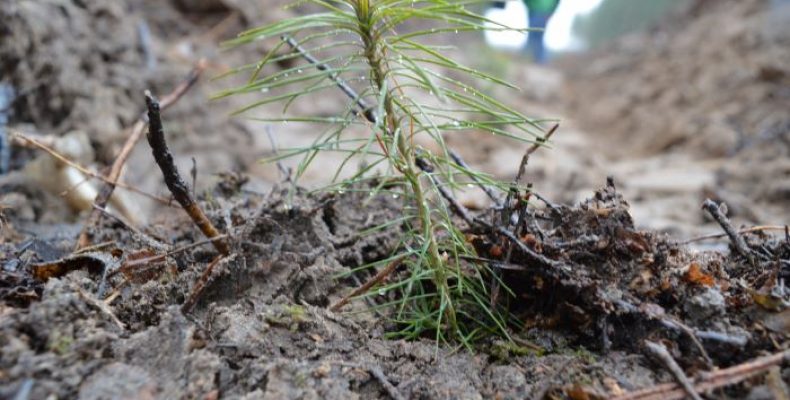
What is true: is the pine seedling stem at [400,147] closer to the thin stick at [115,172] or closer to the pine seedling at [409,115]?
the pine seedling at [409,115]

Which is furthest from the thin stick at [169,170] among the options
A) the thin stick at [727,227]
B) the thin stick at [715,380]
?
the thin stick at [727,227]

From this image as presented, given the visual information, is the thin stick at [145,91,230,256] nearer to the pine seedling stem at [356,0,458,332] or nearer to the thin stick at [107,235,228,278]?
the thin stick at [107,235,228,278]

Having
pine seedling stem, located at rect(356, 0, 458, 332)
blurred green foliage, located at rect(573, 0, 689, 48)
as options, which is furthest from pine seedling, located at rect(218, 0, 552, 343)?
blurred green foliage, located at rect(573, 0, 689, 48)

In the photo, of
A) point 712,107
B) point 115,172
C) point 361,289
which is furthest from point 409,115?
point 712,107

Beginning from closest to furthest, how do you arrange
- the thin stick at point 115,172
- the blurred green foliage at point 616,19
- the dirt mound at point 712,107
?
the thin stick at point 115,172
the dirt mound at point 712,107
the blurred green foliage at point 616,19

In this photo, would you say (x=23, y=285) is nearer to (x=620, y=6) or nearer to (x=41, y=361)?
(x=41, y=361)

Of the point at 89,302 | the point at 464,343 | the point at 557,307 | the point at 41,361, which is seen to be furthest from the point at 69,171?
the point at 557,307

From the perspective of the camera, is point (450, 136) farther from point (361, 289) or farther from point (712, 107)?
point (361, 289)
